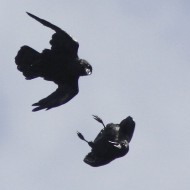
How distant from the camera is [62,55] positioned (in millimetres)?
20078

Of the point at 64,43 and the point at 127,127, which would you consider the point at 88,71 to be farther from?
the point at 127,127

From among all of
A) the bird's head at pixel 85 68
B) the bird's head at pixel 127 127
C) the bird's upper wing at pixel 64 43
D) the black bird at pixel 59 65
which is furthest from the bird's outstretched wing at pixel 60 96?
the bird's head at pixel 127 127

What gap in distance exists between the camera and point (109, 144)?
18.6 meters

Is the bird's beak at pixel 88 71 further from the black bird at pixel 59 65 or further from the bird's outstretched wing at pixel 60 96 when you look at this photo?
the bird's outstretched wing at pixel 60 96

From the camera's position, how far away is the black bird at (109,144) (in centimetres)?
1848

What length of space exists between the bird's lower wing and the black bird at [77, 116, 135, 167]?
47.7 inches

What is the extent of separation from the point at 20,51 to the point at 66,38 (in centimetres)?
141

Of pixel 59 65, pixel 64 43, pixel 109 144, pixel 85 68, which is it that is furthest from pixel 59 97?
pixel 109 144

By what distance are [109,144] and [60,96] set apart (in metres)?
2.24

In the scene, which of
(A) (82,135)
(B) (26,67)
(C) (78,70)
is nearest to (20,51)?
(B) (26,67)

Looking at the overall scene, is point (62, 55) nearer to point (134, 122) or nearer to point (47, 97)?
point (47, 97)

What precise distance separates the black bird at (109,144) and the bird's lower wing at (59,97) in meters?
1.21

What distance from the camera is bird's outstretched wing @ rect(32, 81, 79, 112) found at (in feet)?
62.8

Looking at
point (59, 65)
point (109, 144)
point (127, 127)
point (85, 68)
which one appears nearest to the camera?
point (109, 144)
